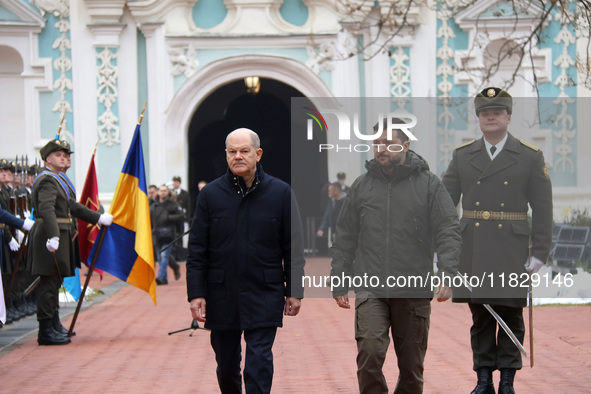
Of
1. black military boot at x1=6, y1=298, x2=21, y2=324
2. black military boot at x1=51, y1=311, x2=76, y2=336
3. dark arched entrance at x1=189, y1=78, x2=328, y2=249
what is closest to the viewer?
black military boot at x1=51, y1=311, x2=76, y2=336

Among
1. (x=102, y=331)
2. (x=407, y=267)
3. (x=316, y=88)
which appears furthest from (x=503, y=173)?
(x=316, y=88)

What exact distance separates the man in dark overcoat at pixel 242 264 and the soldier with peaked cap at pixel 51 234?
14.5 feet

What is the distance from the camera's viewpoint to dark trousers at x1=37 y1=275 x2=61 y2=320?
1055 cm

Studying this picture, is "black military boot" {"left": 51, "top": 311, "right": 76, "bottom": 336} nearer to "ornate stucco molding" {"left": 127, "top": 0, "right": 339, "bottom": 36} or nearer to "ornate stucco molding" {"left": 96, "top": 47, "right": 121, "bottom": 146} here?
"ornate stucco molding" {"left": 96, "top": 47, "right": 121, "bottom": 146}

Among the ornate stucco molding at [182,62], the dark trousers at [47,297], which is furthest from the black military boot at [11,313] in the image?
the ornate stucco molding at [182,62]

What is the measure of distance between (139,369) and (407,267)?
11.1 feet

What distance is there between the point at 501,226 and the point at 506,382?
102 centimetres

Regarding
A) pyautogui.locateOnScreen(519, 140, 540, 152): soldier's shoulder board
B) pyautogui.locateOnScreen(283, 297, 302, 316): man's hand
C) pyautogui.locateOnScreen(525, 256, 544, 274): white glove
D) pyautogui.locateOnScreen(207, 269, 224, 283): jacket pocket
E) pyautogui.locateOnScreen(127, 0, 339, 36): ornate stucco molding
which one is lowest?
pyautogui.locateOnScreen(283, 297, 302, 316): man's hand

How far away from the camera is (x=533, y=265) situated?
706 cm

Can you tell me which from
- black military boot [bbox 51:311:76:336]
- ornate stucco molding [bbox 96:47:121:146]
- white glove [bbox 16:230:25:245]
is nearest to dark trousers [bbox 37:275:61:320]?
black military boot [bbox 51:311:76:336]

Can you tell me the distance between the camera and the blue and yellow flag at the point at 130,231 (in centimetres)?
1119

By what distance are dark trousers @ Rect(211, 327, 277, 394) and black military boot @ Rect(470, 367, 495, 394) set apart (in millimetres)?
1633

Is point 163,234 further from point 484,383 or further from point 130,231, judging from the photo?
point 484,383

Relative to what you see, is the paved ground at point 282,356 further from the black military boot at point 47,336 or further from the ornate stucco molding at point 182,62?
the ornate stucco molding at point 182,62
